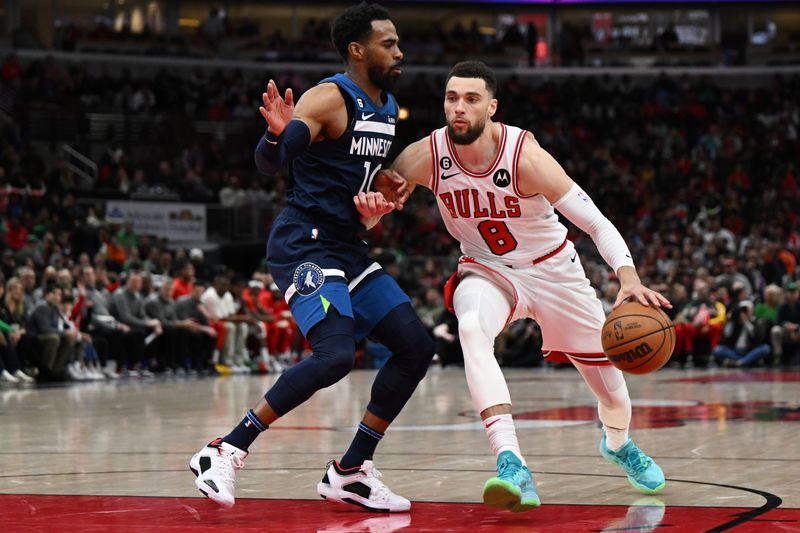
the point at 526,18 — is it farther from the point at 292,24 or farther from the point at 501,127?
the point at 501,127

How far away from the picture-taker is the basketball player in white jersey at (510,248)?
5.40 m

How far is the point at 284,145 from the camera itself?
5.22 metres

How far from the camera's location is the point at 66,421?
32.2ft

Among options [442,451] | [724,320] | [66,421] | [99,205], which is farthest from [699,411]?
[99,205]

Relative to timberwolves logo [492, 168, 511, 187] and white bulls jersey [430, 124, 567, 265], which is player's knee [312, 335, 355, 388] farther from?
timberwolves logo [492, 168, 511, 187]

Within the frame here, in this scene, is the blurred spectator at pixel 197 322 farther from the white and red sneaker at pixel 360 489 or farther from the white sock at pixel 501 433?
the white sock at pixel 501 433

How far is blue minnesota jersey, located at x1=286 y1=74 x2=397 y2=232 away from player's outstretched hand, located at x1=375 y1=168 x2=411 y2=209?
0.07 m

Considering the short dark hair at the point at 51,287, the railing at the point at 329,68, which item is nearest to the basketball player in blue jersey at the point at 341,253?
the short dark hair at the point at 51,287

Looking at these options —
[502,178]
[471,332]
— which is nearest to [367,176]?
[502,178]

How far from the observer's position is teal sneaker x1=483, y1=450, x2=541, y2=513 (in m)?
4.68

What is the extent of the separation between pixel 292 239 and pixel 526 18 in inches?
1367

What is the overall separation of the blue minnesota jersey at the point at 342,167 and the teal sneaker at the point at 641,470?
5.38ft

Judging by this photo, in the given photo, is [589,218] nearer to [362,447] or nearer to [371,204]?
[371,204]

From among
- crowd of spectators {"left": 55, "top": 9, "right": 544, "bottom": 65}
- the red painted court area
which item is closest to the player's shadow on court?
the red painted court area
